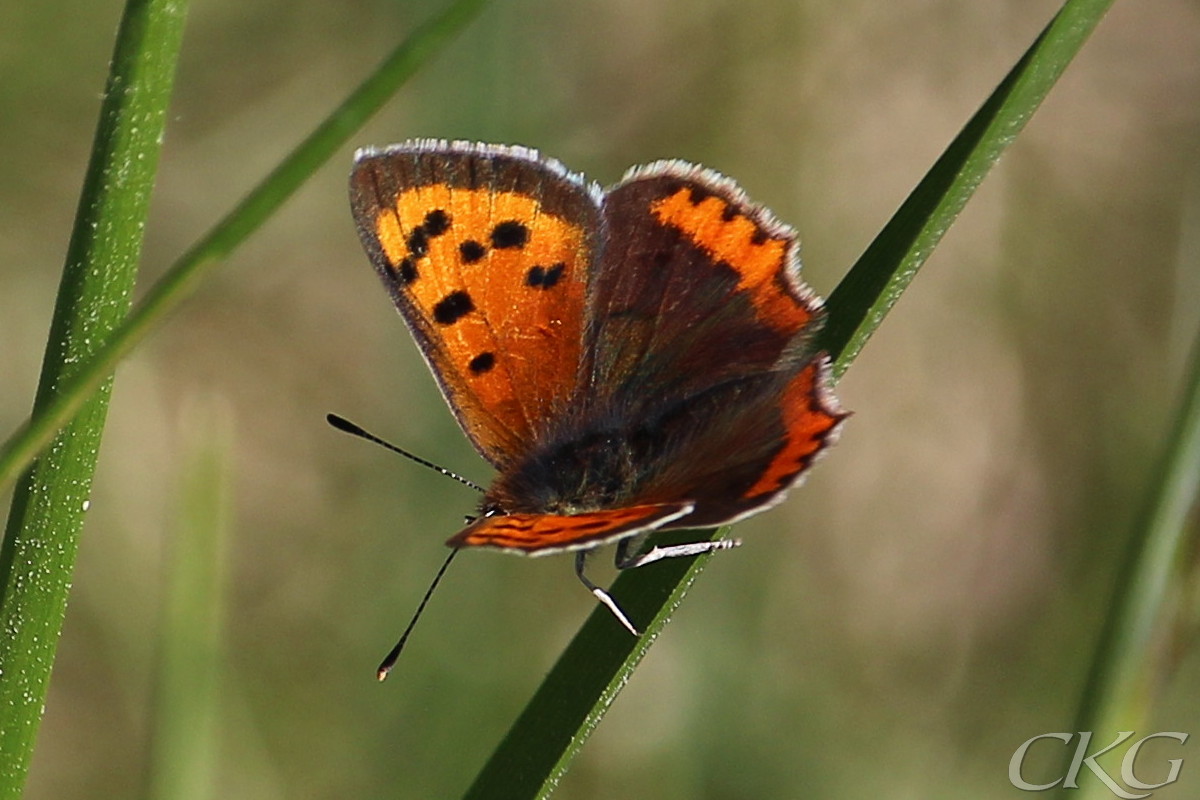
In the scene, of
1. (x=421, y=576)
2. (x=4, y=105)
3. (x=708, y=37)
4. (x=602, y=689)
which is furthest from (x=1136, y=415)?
(x=4, y=105)

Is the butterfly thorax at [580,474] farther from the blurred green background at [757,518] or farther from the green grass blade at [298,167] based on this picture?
the green grass blade at [298,167]

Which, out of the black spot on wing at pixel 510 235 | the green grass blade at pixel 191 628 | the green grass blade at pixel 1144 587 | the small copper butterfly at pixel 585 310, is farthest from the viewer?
Result: the black spot on wing at pixel 510 235

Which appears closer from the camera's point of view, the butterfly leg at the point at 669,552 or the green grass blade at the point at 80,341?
the green grass blade at the point at 80,341

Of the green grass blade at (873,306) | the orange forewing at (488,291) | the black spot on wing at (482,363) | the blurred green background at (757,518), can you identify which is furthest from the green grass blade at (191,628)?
the blurred green background at (757,518)

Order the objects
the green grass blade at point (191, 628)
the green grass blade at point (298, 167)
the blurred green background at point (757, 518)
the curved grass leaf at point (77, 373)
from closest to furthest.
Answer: the green grass blade at point (298, 167), the curved grass leaf at point (77, 373), the green grass blade at point (191, 628), the blurred green background at point (757, 518)

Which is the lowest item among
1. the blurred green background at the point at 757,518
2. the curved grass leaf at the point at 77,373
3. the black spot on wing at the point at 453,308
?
the blurred green background at the point at 757,518
